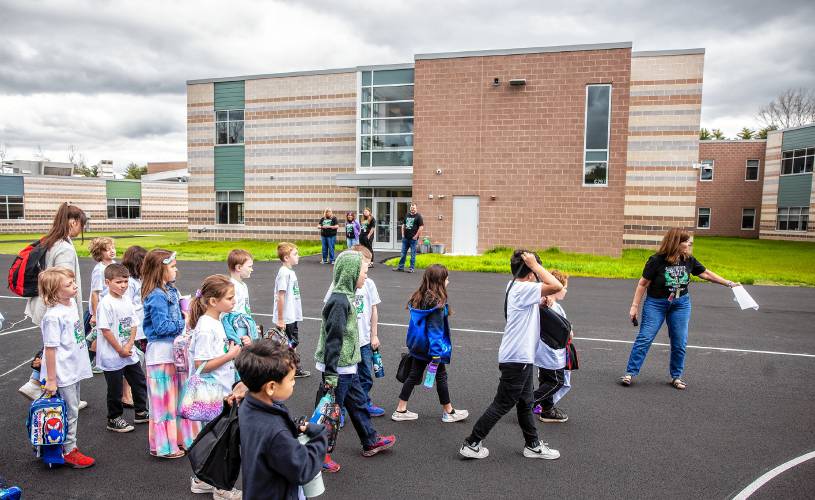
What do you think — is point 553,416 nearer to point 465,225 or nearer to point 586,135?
point 465,225

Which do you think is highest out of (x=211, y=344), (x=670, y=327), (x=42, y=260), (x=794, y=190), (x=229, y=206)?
(x=794, y=190)

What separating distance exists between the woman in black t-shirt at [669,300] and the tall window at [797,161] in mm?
40365

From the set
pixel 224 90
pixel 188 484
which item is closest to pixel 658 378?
pixel 188 484

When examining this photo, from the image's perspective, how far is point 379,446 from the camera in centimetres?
455

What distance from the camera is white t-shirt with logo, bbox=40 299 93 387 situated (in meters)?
4.16

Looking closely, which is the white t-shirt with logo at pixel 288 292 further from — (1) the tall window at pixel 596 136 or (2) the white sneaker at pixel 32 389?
(1) the tall window at pixel 596 136

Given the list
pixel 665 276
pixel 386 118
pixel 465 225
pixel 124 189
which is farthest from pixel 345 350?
pixel 124 189

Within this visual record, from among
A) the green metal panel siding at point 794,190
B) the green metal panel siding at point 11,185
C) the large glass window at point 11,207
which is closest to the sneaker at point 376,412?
the green metal panel siding at point 794,190

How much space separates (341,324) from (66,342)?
2.28 m

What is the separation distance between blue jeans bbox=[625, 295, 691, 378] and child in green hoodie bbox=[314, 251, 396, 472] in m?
3.60

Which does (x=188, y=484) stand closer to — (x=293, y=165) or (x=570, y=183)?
(x=570, y=183)

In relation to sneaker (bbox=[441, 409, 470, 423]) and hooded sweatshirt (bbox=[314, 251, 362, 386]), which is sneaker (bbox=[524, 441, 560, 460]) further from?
hooded sweatshirt (bbox=[314, 251, 362, 386])

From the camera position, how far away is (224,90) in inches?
1144

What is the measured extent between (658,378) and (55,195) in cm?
5129
